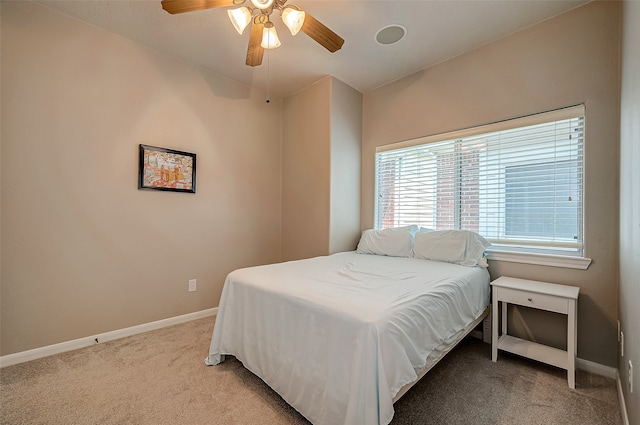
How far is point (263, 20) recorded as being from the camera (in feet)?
6.07

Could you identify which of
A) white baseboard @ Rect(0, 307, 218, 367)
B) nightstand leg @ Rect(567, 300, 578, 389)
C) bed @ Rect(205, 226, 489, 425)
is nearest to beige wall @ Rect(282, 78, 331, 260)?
bed @ Rect(205, 226, 489, 425)

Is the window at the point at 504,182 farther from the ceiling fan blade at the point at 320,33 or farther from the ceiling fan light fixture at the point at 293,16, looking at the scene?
the ceiling fan light fixture at the point at 293,16

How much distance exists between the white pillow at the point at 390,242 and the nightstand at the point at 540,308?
2.85ft

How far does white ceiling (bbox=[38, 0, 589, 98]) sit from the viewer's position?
2.11 metres

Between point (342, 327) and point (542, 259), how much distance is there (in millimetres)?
1931

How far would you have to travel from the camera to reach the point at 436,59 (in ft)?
9.20

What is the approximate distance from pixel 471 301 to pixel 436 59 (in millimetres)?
2347

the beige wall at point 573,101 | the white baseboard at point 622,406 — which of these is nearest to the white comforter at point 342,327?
the beige wall at point 573,101

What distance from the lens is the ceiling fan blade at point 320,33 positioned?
5.78 ft

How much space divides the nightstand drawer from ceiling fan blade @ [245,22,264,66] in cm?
254

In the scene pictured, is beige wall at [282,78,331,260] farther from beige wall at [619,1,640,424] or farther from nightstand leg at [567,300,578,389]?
beige wall at [619,1,640,424]

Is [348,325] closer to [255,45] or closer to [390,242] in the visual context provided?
[390,242]

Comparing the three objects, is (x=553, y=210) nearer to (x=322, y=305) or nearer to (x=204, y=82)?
(x=322, y=305)

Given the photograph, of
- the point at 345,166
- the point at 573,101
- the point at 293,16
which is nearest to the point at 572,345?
the point at 573,101
